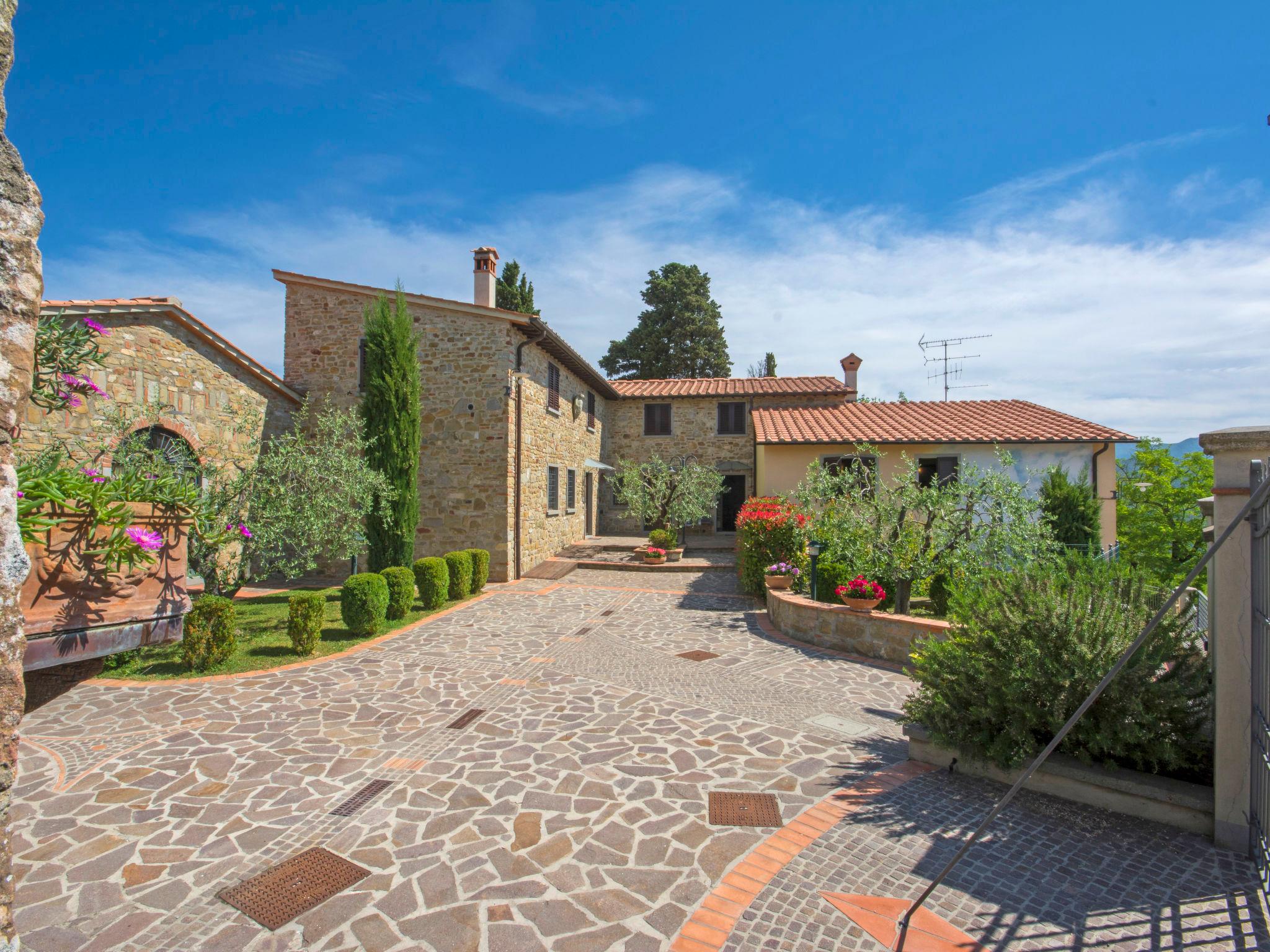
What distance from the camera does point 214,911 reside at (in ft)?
10.6

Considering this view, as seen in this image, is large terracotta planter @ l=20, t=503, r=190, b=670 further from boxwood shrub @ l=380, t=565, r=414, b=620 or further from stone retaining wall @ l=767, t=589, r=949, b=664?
stone retaining wall @ l=767, t=589, r=949, b=664

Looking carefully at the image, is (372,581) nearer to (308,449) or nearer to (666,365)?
(308,449)

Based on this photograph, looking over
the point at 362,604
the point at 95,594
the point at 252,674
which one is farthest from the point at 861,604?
the point at 95,594

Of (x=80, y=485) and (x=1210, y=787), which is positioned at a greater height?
(x=80, y=485)

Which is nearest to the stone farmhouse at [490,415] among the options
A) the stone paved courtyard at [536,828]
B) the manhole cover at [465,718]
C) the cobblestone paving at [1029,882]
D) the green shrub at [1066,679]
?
the stone paved courtyard at [536,828]

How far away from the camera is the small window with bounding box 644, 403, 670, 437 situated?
77.9 ft

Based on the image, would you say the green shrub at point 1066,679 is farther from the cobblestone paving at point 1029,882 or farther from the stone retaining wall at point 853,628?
the stone retaining wall at point 853,628

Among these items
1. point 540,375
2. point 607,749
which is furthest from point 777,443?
point 607,749

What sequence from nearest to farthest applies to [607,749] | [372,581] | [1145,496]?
1. [607,749]
2. [372,581]
3. [1145,496]

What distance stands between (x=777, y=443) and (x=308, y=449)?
36.9 ft

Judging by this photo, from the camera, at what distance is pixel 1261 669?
3178mm

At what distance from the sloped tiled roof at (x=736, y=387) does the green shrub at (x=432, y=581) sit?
13.2m

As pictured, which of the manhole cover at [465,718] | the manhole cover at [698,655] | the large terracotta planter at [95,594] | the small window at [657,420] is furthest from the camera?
the small window at [657,420]

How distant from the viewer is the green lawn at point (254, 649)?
7203mm
